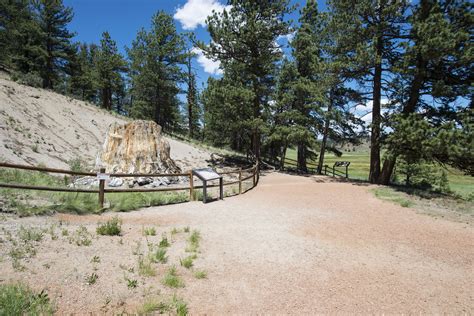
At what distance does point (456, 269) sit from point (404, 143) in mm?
8635

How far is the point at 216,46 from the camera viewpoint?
20094mm

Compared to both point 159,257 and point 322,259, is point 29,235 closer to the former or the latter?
point 159,257

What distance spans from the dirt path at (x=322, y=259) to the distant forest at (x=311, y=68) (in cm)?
582

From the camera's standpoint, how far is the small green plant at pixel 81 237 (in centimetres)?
505

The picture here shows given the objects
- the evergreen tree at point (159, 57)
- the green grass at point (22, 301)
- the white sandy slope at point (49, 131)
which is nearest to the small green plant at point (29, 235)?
the green grass at point (22, 301)

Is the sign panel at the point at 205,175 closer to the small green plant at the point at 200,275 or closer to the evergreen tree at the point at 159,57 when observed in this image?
the small green plant at the point at 200,275

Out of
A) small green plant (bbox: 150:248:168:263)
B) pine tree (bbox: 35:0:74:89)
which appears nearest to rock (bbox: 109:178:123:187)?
small green plant (bbox: 150:248:168:263)

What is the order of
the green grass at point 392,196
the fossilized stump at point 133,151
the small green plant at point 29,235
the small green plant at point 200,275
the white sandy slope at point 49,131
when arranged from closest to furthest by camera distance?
the small green plant at point 200,275
the small green plant at point 29,235
the green grass at point 392,196
the white sandy slope at point 49,131
the fossilized stump at point 133,151

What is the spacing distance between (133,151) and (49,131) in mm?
6938

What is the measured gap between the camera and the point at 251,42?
20.1 meters

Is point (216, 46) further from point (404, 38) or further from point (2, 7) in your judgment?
point (2, 7)

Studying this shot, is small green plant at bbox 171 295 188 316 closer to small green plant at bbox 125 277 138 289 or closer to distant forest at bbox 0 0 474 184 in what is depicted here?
small green plant at bbox 125 277 138 289

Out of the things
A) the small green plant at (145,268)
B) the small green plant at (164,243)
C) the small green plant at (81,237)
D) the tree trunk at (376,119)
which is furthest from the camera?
the tree trunk at (376,119)

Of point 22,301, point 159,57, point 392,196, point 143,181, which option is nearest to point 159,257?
point 22,301
